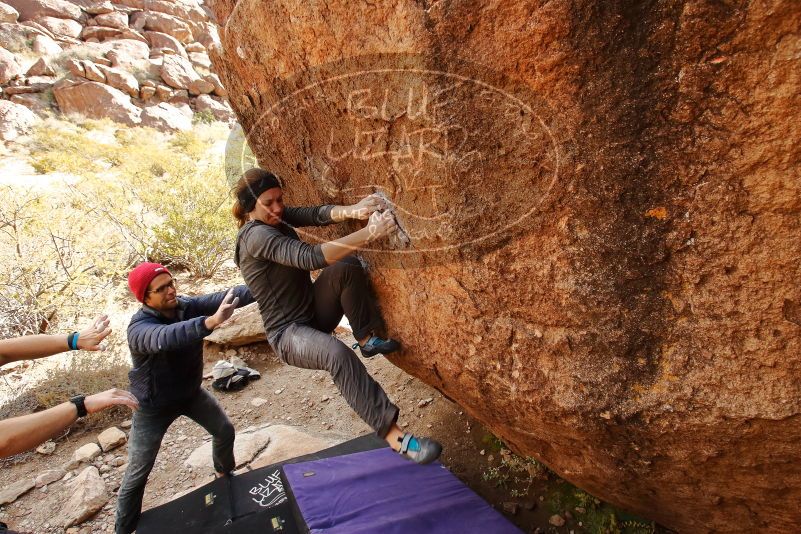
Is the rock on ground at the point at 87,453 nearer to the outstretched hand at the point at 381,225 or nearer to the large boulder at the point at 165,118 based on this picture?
the outstretched hand at the point at 381,225

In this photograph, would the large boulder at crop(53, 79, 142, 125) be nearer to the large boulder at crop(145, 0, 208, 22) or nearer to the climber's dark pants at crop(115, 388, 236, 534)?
the large boulder at crop(145, 0, 208, 22)

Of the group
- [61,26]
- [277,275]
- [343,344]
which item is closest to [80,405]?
[277,275]

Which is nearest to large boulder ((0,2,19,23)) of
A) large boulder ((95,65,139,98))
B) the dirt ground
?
large boulder ((95,65,139,98))

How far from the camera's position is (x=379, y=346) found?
2588mm

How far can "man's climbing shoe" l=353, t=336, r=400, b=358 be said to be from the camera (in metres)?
2.59

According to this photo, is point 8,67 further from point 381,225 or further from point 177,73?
point 381,225

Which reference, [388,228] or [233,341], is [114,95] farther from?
[388,228]

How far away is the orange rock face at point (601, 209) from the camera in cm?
134

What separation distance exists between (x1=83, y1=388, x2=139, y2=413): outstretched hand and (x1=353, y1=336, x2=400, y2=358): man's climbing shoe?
3.92 ft

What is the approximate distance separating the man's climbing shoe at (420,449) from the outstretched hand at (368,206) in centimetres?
113

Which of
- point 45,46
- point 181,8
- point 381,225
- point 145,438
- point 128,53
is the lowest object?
point 145,438

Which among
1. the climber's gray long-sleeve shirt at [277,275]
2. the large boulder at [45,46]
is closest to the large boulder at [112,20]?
the large boulder at [45,46]

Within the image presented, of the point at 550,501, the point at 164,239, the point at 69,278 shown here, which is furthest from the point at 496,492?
the point at 164,239

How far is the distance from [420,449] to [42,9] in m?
28.8
